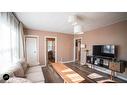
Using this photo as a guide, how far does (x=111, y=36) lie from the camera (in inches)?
151

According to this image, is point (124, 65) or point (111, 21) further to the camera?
point (111, 21)

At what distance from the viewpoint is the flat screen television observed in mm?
3605

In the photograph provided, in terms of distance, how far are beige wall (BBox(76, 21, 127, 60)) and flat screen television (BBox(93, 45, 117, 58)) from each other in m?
0.17

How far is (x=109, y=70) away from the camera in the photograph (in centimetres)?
371

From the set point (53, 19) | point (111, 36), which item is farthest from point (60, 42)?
point (111, 36)

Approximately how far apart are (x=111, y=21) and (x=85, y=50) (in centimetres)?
191

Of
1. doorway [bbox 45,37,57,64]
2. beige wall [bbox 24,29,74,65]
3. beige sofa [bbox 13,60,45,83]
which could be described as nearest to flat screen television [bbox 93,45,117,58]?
beige wall [bbox 24,29,74,65]

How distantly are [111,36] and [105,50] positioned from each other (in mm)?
579

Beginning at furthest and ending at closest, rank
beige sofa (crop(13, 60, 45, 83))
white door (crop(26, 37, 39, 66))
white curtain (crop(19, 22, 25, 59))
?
white curtain (crop(19, 22, 25, 59)), white door (crop(26, 37, 39, 66)), beige sofa (crop(13, 60, 45, 83))

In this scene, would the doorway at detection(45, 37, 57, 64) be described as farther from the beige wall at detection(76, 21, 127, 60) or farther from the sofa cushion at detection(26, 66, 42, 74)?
the beige wall at detection(76, 21, 127, 60)

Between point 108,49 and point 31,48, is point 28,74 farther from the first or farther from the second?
point 108,49
